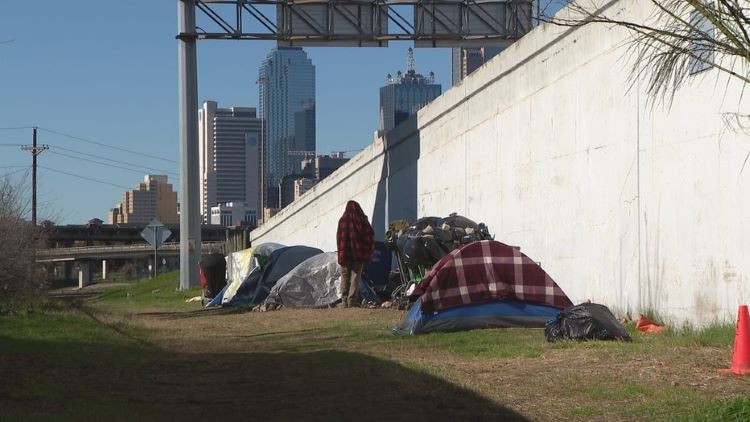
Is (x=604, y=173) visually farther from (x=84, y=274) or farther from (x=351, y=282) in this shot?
(x=84, y=274)

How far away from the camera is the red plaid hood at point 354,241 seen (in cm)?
2023

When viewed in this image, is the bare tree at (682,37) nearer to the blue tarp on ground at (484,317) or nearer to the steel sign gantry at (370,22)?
the blue tarp on ground at (484,317)

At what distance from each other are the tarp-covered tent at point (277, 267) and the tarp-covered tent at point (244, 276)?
0.49 ft

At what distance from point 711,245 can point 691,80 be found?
1.84 meters

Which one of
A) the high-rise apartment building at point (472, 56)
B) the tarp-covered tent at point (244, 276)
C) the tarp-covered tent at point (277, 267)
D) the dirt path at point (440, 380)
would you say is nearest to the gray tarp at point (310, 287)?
the tarp-covered tent at point (277, 267)

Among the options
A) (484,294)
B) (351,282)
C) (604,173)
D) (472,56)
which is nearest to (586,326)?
(484,294)

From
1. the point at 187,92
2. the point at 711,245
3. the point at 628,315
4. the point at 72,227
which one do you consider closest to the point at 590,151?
the point at 628,315

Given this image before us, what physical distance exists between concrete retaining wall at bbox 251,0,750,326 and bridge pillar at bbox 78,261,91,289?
86585 mm

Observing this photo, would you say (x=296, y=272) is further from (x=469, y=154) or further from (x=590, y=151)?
(x=590, y=151)

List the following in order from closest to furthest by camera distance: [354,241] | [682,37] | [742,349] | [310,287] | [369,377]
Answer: [682,37] < [742,349] < [369,377] < [354,241] < [310,287]

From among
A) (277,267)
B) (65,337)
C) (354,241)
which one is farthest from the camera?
(277,267)

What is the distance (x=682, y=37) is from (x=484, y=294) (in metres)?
7.73

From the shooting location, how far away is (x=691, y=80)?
12.5 m

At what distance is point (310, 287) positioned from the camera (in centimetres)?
2183
